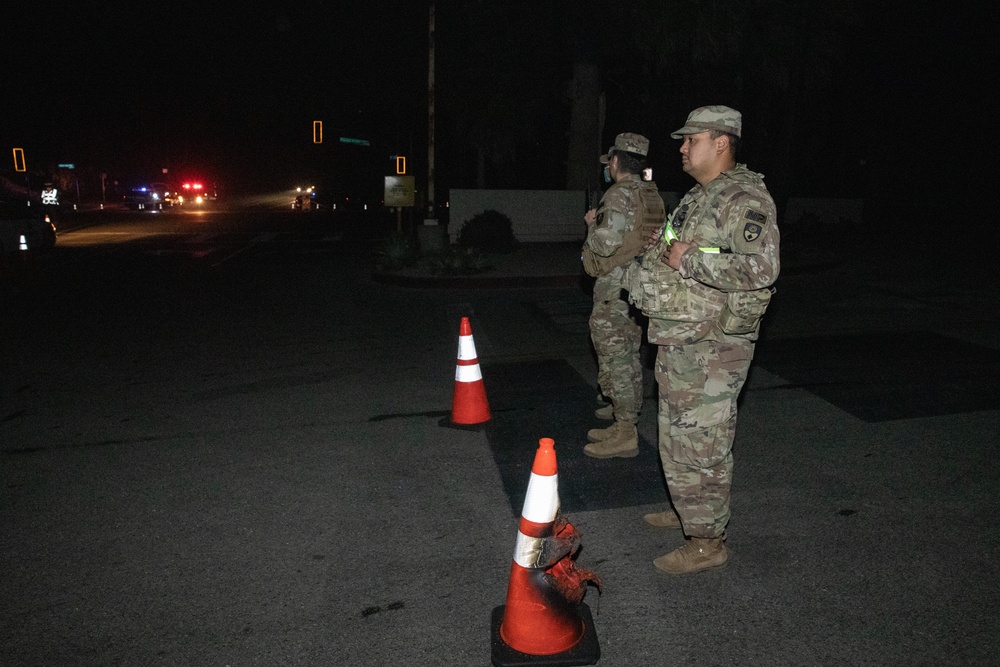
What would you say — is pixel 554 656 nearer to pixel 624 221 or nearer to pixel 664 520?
pixel 664 520

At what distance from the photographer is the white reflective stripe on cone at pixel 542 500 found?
3.05 metres

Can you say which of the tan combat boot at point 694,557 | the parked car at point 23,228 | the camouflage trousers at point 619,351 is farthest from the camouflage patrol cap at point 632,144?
the parked car at point 23,228

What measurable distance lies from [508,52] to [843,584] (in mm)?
22311

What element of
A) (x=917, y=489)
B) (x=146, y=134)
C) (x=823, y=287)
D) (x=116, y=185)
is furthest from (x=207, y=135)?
(x=917, y=489)

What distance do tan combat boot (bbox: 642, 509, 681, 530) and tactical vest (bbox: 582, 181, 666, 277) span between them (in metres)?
Result: 1.56

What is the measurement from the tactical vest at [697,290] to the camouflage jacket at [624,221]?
41.5 inches

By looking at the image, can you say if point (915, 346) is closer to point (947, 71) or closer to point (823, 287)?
point (823, 287)

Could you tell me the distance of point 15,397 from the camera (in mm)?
6945

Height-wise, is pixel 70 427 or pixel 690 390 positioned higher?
pixel 690 390

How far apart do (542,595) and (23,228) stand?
19.3 meters

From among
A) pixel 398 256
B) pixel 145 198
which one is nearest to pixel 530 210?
pixel 398 256

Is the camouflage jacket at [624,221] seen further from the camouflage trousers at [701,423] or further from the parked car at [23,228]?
the parked car at [23,228]

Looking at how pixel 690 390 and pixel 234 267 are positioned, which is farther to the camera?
pixel 234 267

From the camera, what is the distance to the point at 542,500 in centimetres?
305
